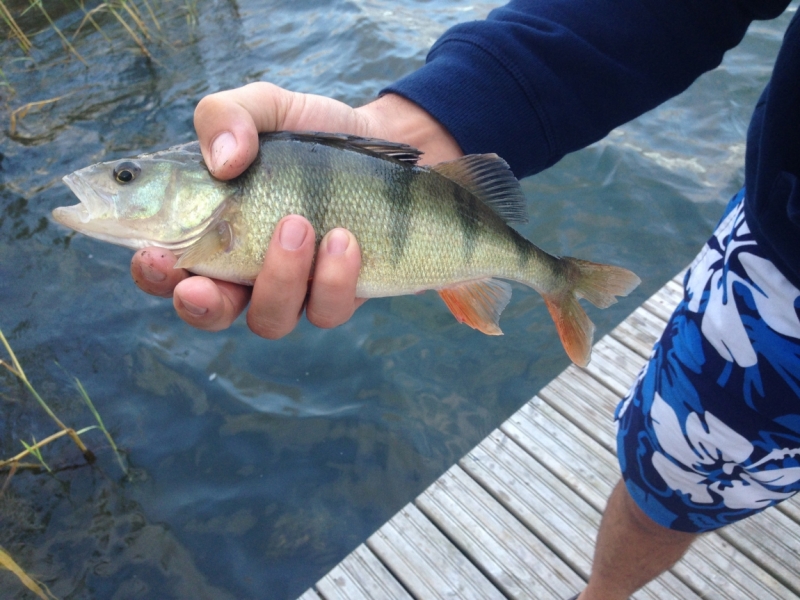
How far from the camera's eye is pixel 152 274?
1944mm

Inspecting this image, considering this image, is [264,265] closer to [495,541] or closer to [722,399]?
[722,399]

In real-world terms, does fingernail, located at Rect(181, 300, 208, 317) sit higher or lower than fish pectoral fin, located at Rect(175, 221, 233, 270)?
lower

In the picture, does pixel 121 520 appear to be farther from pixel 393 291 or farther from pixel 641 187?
pixel 641 187

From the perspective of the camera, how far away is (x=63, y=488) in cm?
350

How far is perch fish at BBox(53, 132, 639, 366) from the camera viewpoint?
1815 mm

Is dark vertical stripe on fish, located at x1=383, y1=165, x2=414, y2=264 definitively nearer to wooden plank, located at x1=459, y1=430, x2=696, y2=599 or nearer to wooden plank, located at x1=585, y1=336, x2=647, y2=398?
wooden plank, located at x1=459, y1=430, x2=696, y2=599

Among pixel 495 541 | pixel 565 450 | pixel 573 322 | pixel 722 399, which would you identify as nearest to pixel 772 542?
pixel 565 450

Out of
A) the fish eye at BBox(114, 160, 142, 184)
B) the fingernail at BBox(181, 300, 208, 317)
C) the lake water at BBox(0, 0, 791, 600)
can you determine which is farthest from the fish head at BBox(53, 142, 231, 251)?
the lake water at BBox(0, 0, 791, 600)

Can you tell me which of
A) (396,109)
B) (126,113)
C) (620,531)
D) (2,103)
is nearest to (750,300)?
(620,531)

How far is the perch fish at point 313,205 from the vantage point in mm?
1815

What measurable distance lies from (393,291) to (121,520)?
245 cm

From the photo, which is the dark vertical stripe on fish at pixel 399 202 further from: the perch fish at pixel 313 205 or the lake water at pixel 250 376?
the lake water at pixel 250 376

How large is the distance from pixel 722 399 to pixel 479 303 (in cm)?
88

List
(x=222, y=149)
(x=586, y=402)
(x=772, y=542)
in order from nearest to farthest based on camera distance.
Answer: (x=222, y=149)
(x=772, y=542)
(x=586, y=402)
